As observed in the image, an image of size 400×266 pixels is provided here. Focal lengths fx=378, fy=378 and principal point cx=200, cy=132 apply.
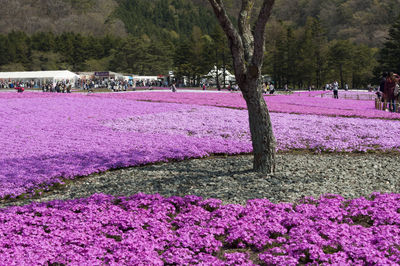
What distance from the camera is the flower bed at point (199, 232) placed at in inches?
235

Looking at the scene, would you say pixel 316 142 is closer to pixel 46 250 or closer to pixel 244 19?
pixel 244 19

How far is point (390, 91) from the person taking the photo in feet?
85.3

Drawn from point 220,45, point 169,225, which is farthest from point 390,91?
point 220,45

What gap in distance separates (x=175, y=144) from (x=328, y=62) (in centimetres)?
8671

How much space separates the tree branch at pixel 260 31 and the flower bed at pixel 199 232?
3617 mm

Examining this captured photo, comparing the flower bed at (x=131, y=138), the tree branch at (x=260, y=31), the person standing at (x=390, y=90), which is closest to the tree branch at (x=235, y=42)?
the tree branch at (x=260, y=31)

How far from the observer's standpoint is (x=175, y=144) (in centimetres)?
1509

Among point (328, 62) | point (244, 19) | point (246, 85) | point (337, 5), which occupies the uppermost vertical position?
point (337, 5)

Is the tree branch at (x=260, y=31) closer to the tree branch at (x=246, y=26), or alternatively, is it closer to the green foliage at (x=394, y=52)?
the tree branch at (x=246, y=26)

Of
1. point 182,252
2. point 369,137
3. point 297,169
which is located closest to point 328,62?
point 369,137

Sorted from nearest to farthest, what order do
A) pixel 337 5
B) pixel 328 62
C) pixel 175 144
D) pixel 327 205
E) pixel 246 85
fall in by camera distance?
pixel 327 205 < pixel 246 85 < pixel 175 144 < pixel 328 62 < pixel 337 5

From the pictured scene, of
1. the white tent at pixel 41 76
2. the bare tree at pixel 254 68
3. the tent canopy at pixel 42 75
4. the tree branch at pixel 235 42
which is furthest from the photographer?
the tent canopy at pixel 42 75

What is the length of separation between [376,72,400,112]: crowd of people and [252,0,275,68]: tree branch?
19041 mm

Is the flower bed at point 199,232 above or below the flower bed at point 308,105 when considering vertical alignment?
below
